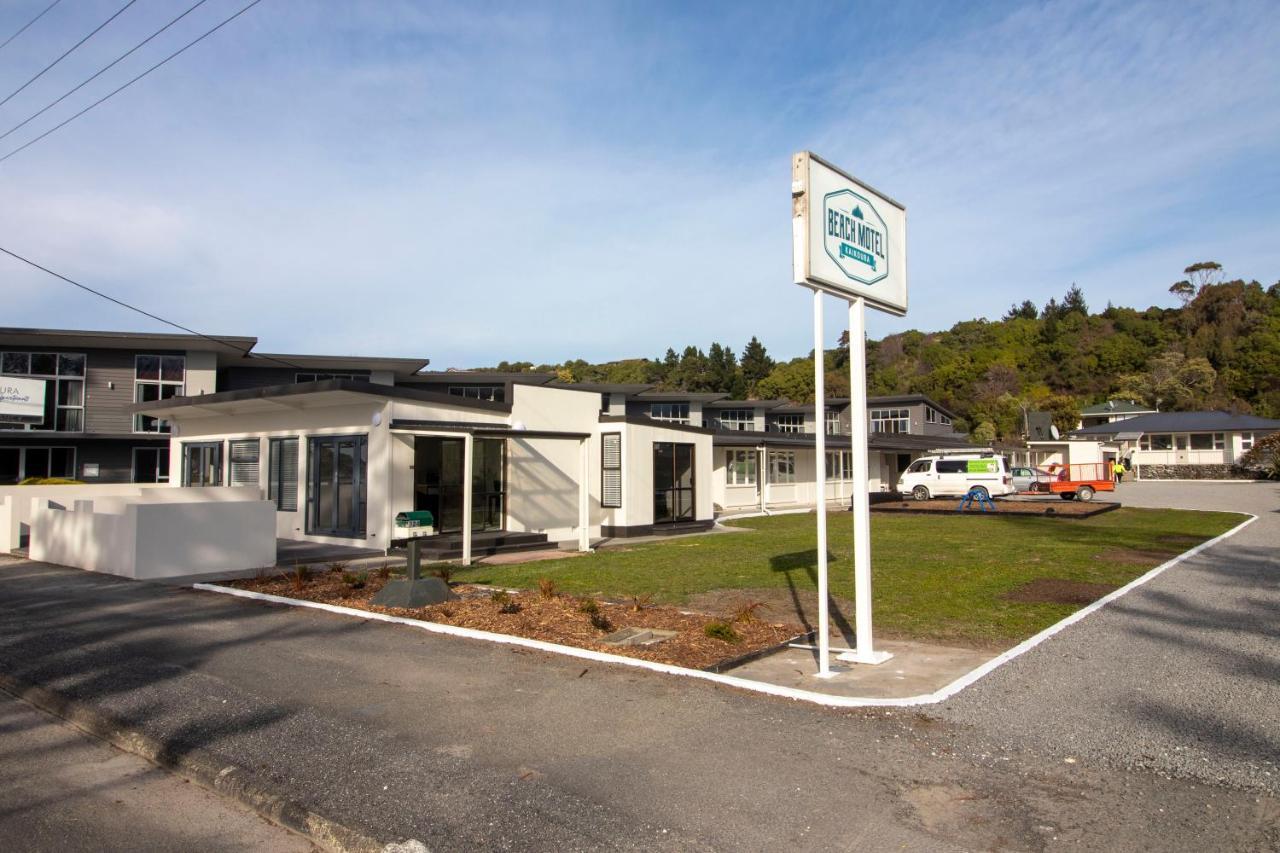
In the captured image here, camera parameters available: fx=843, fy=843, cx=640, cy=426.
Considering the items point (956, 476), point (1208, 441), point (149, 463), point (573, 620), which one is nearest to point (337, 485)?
point (573, 620)

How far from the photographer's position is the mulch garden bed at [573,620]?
25.1ft

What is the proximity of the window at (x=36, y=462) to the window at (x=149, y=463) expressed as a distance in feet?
6.43

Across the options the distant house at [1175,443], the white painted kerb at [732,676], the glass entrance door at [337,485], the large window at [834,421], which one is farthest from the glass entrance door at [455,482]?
the distant house at [1175,443]

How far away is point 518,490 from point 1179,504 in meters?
25.6

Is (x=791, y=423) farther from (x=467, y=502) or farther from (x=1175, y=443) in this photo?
(x=467, y=502)

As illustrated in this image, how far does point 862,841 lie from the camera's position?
12.4ft

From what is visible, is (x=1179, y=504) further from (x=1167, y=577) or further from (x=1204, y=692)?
(x=1204, y=692)

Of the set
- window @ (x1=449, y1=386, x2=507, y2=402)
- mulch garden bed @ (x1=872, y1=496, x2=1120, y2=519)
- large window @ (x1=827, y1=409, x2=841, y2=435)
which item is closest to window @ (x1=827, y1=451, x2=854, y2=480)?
mulch garden bed @ (x1=872, y1=496, x2=1120, y2=519)

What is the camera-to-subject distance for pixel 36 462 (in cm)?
3031

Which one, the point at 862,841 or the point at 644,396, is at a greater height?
the point at 644,396

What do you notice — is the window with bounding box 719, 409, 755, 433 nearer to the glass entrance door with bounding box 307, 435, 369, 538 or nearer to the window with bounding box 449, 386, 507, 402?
the window with bounding box 449, 386, 507, 402

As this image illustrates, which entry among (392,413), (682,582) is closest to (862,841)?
(682,582)

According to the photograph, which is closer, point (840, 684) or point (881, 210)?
point (840, 684)

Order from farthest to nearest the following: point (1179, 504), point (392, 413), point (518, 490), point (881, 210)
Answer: point (1179, 504), point (518, 490), point (392, 413), point (881, 210)
